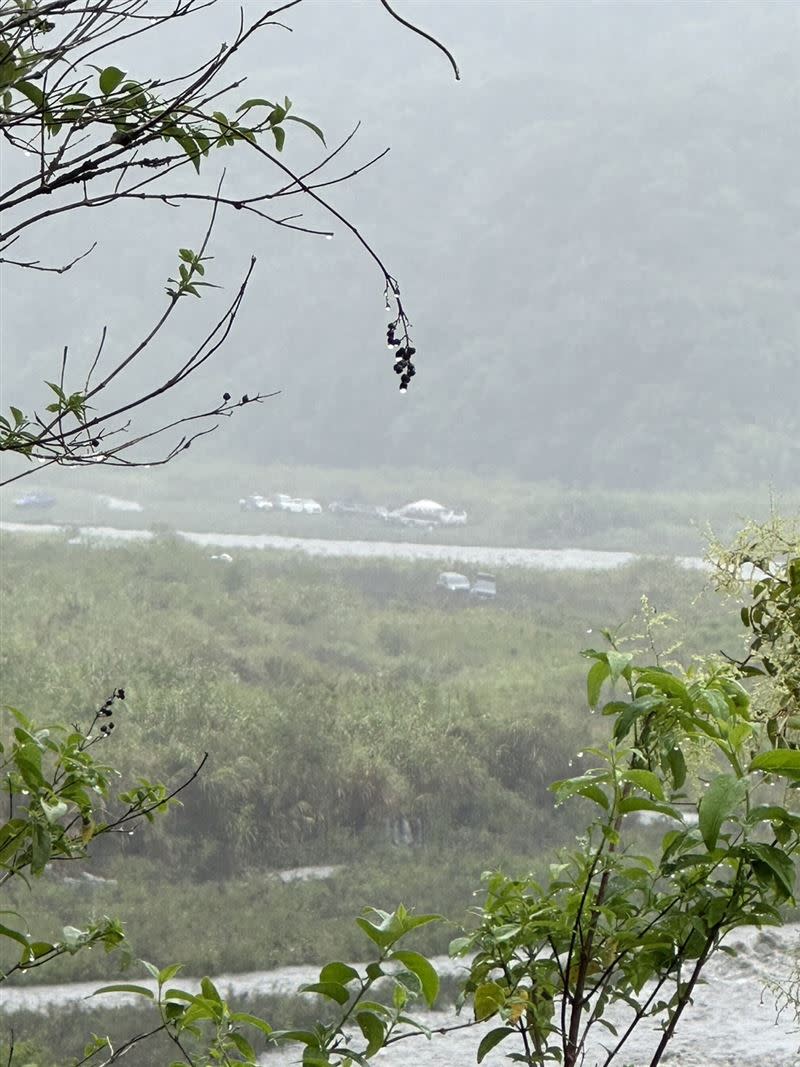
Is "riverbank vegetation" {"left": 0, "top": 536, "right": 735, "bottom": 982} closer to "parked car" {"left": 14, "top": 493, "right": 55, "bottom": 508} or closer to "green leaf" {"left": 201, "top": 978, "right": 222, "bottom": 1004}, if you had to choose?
"green leaf" {"left": 201, "top": 978, "right": 222, "bottom": 1004}

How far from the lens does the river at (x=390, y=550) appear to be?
80.3 ft

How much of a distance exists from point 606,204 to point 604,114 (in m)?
7.90

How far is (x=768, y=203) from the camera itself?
5688 cm

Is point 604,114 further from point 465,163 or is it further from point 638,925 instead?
point 638,925

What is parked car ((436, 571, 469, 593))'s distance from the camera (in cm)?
2212

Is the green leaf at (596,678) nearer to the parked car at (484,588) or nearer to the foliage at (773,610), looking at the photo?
the foliage at (773,610)

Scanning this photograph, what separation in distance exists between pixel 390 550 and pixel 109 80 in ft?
87.8

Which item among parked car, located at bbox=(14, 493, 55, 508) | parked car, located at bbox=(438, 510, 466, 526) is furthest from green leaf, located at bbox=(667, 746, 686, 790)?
parked car, located at bbox=(14, 493, 55, 508)

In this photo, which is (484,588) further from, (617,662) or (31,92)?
(31,92)

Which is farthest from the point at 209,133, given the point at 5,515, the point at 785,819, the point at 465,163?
the point at 465,163

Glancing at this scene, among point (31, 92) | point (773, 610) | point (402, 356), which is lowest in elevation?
point (773, 610)

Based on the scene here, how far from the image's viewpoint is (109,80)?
1.15 meters

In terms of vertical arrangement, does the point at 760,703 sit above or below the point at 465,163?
below

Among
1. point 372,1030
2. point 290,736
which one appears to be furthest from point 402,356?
point 290,736
